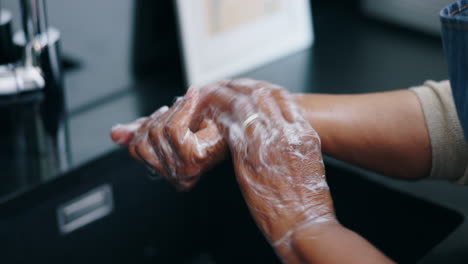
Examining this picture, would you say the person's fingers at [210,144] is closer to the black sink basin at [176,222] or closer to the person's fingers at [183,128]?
the person's fingers at [183,128]

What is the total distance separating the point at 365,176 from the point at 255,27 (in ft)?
1.45

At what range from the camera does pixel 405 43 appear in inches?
49.3

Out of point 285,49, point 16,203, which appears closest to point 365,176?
point 285,49

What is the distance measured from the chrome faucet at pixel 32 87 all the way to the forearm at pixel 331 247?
0.42m

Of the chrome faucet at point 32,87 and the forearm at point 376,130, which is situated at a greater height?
the chrome faucet at point 32,87

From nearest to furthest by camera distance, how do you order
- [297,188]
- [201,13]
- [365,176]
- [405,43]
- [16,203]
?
1. [297,188]
2. [16,203]
3. [365,176]
4. [201,13]
5. [405,43]

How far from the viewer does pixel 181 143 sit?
0.72 metres

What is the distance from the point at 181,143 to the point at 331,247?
9.7 inches

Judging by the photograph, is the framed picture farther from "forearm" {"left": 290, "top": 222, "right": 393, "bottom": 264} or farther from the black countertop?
"forearm" {"left": 290, "top": 222, "right": 393, "bottom": 264}

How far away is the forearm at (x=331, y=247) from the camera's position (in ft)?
1.92

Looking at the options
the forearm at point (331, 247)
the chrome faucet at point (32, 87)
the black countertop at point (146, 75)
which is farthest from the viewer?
the black countertop at point (146, 75)

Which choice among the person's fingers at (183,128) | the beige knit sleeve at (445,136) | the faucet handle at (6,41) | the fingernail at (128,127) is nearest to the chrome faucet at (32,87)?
the faucet handle at (6,41)

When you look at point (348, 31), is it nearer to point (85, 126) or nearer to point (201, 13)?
point (201, 13)

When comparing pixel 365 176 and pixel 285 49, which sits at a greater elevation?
pixel 285 49
